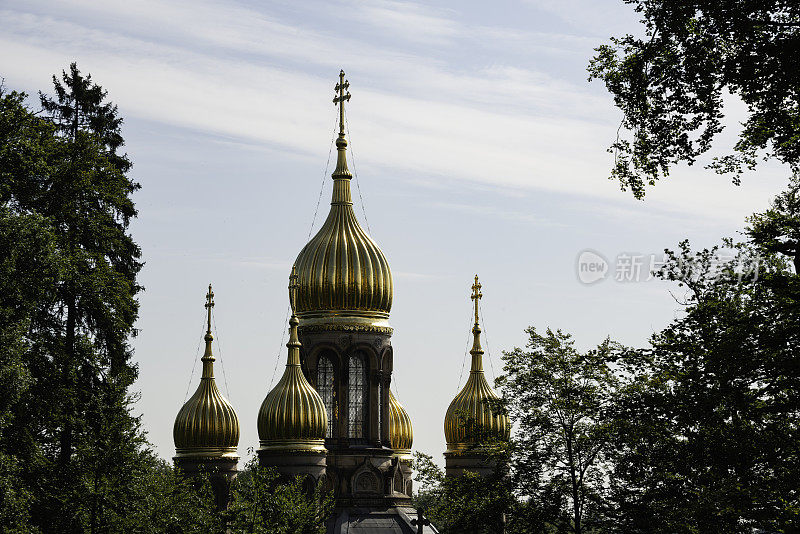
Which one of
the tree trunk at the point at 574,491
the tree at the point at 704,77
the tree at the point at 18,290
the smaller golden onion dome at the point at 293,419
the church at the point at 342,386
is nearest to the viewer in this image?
the tree at the point at 704,77

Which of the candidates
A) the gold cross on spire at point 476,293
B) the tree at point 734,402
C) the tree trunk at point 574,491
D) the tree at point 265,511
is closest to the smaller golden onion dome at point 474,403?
the gold cross on spire at point 476,293

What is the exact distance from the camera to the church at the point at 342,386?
56000 mm

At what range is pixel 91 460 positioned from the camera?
31328 mm

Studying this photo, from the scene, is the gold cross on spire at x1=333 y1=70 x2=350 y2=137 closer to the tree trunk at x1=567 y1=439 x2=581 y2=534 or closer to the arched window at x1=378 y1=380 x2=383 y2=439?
the arched window at x1=378 y1=380 x2=383 y2=439

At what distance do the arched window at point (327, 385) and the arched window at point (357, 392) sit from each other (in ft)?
2.92

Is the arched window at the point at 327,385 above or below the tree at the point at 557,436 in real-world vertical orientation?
above

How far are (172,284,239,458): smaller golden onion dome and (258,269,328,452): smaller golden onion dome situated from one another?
4945 millimetres

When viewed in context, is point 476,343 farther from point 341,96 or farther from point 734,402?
point 734,402

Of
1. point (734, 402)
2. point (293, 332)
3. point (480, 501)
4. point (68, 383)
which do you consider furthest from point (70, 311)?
point (293, 332)

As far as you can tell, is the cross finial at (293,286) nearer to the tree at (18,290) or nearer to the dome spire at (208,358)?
the dome spire at (208,358)

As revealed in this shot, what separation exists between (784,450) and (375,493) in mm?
41741

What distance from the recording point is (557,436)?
27.8 metres

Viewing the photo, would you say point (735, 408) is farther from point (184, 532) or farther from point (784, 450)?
point (184, 532)

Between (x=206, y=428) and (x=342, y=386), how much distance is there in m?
6.79
